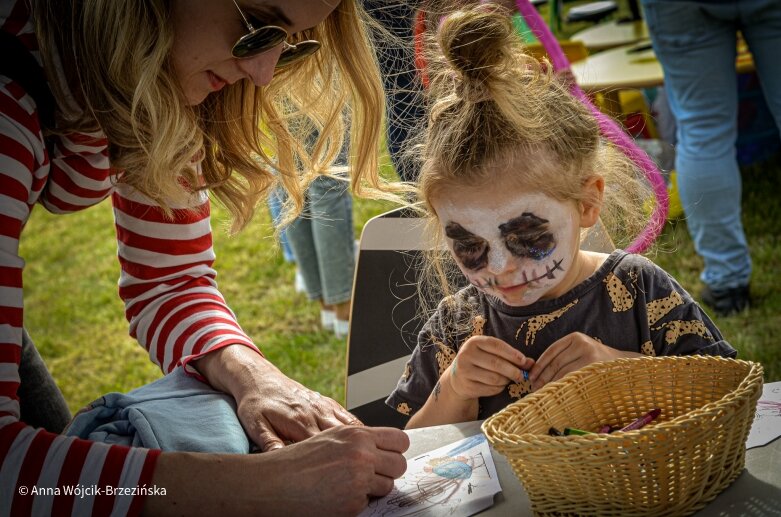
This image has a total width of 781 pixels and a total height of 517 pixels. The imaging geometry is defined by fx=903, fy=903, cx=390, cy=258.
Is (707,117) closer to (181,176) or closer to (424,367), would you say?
(424,367)

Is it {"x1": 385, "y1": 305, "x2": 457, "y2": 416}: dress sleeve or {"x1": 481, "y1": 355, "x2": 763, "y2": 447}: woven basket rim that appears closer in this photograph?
{"x1": 481, "y1": 355, "x2": 763, "y2": 447}: woven basket rim

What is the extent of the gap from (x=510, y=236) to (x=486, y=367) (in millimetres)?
209

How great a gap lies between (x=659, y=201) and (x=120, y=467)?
113cm

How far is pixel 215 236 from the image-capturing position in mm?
5324

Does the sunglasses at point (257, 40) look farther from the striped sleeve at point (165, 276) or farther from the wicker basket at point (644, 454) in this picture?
the wicker basket at point (644, 454)

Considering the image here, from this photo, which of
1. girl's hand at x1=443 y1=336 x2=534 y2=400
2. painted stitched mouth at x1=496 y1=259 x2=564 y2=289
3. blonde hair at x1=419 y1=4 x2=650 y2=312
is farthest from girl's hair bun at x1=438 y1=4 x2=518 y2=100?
girl's hand at x1=443 y1=336 x2=534 y2=400

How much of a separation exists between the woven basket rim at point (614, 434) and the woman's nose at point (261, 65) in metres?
0.65

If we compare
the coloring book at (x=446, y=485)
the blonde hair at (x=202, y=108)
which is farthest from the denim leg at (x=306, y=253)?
the coloring book at (x=446, y=485)

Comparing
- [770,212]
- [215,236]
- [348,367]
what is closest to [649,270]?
[348,367]

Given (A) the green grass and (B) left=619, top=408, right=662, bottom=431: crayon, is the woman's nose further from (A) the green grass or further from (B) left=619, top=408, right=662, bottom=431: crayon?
(A) the green grass

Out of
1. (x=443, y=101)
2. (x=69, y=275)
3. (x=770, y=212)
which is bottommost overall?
(x=770, y=212)

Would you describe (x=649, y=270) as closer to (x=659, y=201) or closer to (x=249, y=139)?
(x=659, y=201)

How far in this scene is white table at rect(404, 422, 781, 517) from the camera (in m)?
1.05

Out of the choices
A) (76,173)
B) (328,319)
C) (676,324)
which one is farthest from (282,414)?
(328,319)
